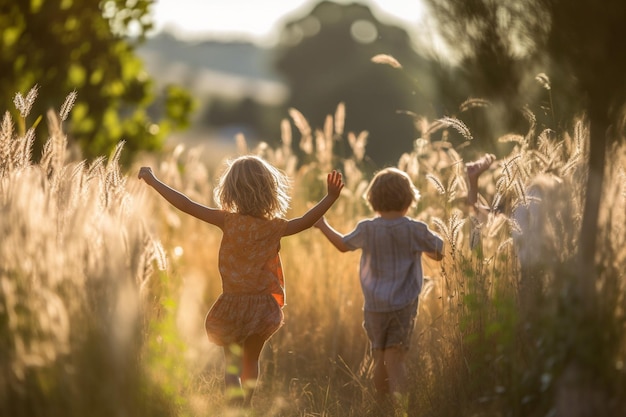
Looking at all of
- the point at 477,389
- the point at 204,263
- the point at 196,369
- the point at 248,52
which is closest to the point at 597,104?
the point at 477,389

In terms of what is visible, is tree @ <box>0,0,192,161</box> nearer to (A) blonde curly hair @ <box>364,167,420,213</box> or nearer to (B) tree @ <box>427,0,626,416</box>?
(A) blonde curly hair @ <box>364,167,420,213</box>

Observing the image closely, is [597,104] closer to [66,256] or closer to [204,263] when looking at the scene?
[66,256]

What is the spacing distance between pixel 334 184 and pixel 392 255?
2.33 feet

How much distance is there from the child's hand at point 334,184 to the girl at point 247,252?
195 mm

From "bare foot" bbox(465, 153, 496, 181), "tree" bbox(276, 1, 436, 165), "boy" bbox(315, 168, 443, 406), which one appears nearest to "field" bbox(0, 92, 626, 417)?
"boy" bbox(315, 168, 443, 406)

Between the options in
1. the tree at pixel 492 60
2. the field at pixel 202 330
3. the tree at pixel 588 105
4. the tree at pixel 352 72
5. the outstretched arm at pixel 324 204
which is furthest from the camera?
the tree at pixel 352 72

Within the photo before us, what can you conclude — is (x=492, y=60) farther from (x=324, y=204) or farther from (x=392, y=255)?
(x=324, y=204)

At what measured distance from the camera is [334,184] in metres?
4.75

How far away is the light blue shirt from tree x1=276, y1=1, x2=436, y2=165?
17.6 meters

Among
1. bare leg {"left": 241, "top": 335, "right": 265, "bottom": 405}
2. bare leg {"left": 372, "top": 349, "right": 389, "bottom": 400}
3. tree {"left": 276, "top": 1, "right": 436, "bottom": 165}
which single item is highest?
tree {"left": 276, "top": 1, "right": 436, "bottom": 165}

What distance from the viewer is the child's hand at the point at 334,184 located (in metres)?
4.72

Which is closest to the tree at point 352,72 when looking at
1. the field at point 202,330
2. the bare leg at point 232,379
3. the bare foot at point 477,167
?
the bare foot at point 477,167

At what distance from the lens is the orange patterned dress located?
4.82m

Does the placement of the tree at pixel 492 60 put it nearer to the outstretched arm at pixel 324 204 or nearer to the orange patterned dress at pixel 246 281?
the outstretched arm at pixel 324 204
